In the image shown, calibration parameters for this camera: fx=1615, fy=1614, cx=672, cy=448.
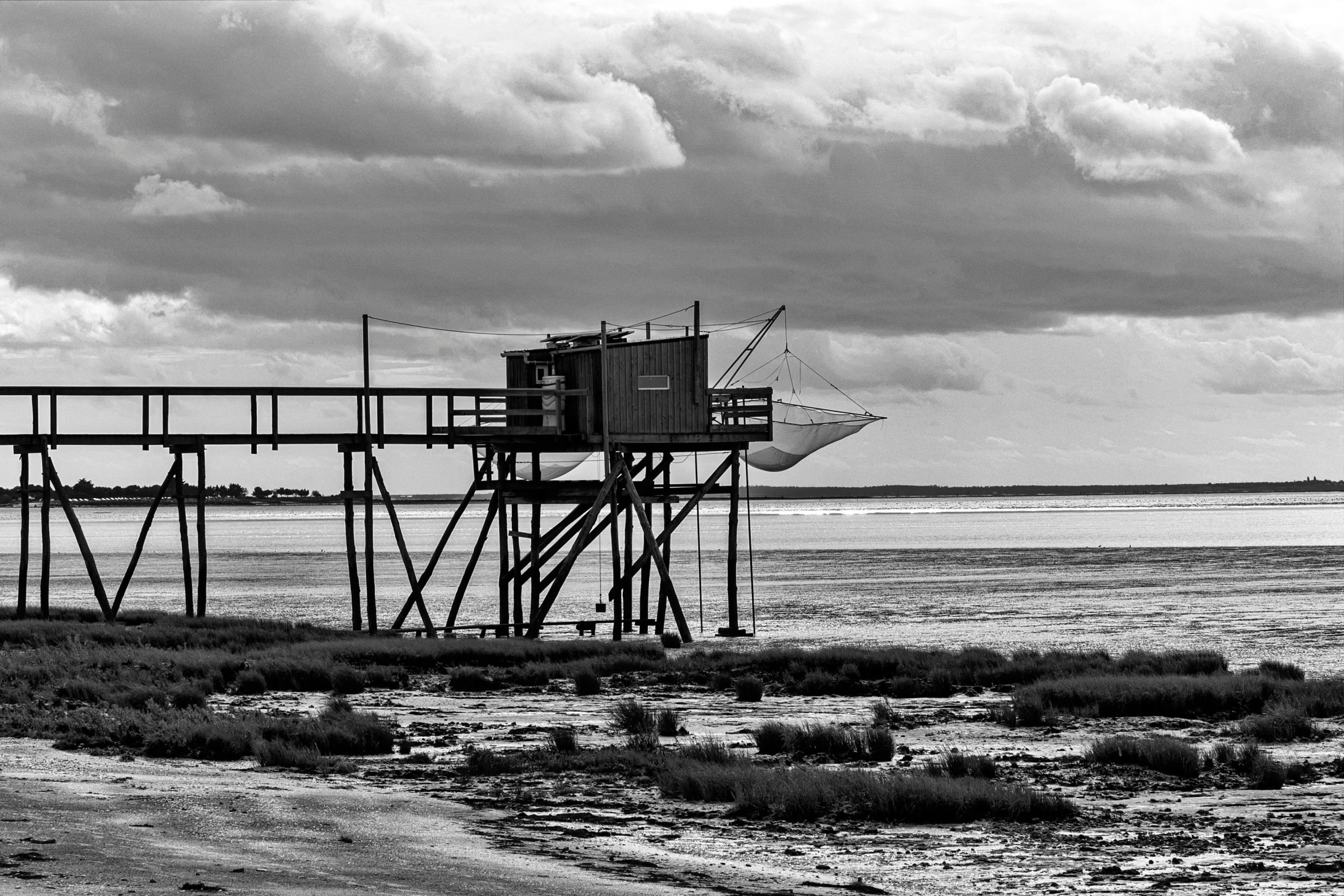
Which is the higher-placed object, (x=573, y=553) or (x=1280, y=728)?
(x=573, y=553)

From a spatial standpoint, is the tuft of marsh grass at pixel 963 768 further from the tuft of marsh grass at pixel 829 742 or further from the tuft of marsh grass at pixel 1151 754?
the tuft of marsh grass at pixel 1151 754

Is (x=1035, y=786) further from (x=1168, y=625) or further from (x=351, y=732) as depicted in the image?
(x=1168, y=625)

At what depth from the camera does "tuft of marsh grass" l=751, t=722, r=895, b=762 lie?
17266 millimetres

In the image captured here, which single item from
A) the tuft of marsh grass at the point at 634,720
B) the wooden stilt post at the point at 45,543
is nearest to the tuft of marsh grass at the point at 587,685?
the tuft of marsh grass at the point at 634,720

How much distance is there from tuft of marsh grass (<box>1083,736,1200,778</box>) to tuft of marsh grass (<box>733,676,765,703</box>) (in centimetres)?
691

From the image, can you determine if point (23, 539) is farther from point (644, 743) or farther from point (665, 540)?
point (644, 743)

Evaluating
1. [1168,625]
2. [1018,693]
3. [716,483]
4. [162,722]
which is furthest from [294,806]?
[1168,625]

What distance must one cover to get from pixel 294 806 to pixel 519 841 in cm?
230

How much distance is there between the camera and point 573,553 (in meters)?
37.1

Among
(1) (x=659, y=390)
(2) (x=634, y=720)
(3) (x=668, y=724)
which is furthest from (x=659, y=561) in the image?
(3) (x=668, y=724)

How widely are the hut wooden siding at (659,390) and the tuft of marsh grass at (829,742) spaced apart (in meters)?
17.3

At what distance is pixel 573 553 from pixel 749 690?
1394 centimetres

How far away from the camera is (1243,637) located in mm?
35188

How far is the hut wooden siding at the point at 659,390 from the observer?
34.9m
